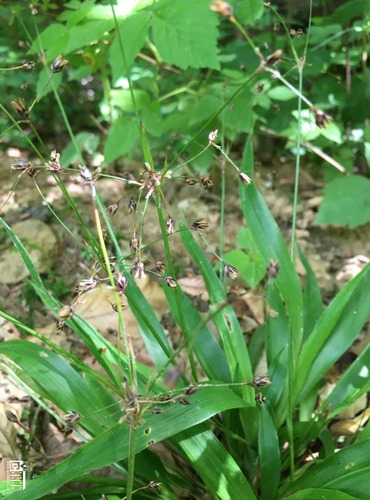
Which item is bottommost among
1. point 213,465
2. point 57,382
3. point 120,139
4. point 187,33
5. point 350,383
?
point 350,383

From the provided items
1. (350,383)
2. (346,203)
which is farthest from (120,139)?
(350,383)

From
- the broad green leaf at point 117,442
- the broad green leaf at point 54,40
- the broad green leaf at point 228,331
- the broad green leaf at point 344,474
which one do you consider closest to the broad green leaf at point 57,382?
the broad green leaf at point 117,442

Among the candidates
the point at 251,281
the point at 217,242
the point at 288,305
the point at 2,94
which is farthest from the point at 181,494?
the point at 2,94

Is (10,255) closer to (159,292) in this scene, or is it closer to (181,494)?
(159,292)

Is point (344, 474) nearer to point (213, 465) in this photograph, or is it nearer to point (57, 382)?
point (213, 465)

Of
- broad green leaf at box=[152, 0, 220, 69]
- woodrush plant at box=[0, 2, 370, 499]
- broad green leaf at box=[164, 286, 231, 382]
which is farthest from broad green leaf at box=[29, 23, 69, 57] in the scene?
broad green leaf at box=[164, 286, 231, 382]

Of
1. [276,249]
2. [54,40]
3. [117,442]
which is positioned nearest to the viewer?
[117,442]

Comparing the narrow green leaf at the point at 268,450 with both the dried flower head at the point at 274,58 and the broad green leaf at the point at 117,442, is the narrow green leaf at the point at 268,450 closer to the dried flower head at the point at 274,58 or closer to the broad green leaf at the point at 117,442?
the broad green leaf at the point at 117,442
